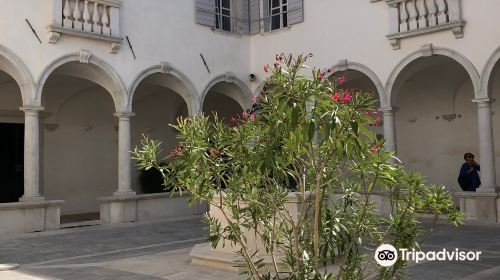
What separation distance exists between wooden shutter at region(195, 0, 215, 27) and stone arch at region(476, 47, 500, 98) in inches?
275

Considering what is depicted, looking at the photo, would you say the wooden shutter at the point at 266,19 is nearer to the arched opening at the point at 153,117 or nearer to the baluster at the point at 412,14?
the arched opening at the point at 153,117

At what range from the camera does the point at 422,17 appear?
11.6 metres

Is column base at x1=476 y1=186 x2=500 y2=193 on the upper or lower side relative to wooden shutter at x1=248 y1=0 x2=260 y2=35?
lower

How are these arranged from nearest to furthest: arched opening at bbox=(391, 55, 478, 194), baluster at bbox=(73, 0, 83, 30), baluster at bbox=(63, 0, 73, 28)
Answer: baluster at bbox=(63, 0, 73, 28) → baluster at bbox=(73, 0, 83, 30) → arched opening at bbox=(391, 55, 478, 194)

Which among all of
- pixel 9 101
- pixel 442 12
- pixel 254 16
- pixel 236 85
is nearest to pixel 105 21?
pixel 9 101

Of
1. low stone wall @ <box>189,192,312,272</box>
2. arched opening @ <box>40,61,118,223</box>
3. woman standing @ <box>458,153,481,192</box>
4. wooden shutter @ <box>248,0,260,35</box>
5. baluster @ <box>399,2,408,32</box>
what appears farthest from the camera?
wooden shutter @ <box>248,0,260,35</box>

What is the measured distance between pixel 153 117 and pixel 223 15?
407 centimetres

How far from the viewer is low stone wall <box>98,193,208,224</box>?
1173 centimetres

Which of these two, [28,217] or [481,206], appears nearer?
[28,217]

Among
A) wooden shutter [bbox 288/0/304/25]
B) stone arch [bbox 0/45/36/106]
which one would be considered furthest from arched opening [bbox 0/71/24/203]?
wooden shutter [bbox 288/0/304/25]

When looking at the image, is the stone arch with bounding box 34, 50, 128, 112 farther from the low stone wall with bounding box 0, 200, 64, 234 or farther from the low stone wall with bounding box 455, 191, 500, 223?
the low stone wall with bounding box 455, 191, 500, 223

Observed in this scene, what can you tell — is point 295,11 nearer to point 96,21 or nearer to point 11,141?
point 96,21

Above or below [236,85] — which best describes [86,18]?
above

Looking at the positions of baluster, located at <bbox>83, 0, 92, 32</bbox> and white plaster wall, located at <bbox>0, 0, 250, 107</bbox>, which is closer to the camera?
white plaster wall, located at <bbox>0, 0, 250, 107</bbox>
